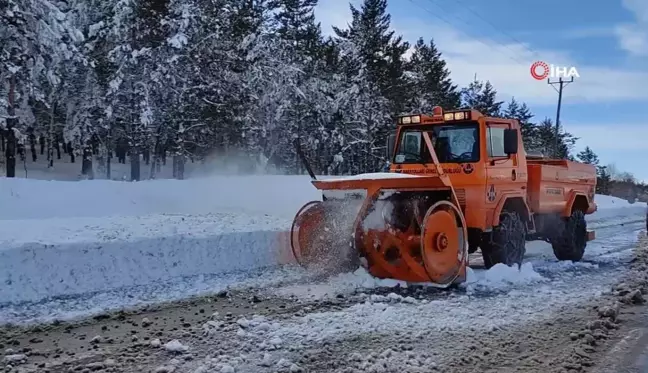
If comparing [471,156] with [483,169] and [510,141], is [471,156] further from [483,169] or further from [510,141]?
[510,141]

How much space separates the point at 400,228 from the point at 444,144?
1873 mm

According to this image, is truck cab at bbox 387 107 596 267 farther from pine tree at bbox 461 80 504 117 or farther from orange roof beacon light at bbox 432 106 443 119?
pine tree at bbox 461 80 504 117

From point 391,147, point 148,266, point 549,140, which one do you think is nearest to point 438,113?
point 391,147

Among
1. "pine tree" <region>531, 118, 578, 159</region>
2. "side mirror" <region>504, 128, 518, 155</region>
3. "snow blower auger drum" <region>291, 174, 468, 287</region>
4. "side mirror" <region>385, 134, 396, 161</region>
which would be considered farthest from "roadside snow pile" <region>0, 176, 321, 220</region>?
"pine tree" <region>531, 118, 578, 159</region>

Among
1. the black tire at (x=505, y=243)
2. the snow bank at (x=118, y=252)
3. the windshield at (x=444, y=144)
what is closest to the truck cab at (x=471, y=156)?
the windshield at (x=444, y=144)

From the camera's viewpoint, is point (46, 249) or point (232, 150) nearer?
point (46, 249)

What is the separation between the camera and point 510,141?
923 centimetres

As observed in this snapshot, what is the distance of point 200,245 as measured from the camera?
959cm

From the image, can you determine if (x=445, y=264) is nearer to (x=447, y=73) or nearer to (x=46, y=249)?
(x=46, y=249)

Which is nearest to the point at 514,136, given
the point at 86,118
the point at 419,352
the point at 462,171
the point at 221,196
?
the point at 462,171

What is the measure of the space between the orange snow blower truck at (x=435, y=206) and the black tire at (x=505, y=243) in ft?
0.05

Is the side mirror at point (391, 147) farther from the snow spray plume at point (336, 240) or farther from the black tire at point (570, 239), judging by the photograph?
the black tire at point (570, 239)

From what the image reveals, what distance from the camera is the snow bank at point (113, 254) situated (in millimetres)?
7566

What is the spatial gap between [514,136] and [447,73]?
4199 centimetres
